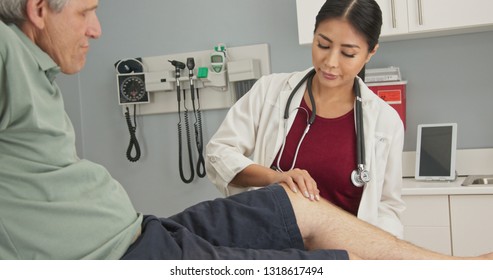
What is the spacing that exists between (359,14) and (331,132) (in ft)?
1.21

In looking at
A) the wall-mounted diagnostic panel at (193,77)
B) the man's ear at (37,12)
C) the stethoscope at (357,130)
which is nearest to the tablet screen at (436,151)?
the wall-mounted diagnostic panel at (193,77)

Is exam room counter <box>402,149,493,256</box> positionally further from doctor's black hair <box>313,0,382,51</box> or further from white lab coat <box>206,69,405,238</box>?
doctor's black hair <box>313,0,382,51</box>

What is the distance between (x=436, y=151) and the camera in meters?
2.78

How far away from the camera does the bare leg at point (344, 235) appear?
1288 millimetres

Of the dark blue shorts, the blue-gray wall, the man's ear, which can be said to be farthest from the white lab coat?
the blue-gray wall

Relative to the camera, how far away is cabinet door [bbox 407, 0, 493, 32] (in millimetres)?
2518

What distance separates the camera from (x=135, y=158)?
3.45m

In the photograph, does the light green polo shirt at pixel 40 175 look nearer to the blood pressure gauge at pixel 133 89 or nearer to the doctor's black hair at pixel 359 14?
the doctor's black hair at pixel 359 14

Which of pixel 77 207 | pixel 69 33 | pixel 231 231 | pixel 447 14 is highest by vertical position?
pixel 447 14

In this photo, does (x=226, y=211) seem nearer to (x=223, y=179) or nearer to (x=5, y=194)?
(x=223, y=179)

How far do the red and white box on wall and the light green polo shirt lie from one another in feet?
6.59

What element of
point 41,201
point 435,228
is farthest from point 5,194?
point 435,228

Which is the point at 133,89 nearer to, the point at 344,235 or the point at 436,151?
the point at 436,151

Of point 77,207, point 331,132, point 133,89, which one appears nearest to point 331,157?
point 331,132
